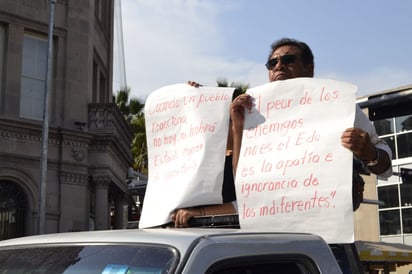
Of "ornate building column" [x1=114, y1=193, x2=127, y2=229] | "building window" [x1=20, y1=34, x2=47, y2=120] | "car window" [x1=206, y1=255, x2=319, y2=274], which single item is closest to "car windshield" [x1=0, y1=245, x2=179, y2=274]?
"car window" [x1=206, y1=255, x2=319, y2=274]

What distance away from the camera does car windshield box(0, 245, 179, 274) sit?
94.5 inches

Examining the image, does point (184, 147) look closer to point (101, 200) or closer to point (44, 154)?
point (44, 154)

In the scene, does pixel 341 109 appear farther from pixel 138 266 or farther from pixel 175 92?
pixel 138 266

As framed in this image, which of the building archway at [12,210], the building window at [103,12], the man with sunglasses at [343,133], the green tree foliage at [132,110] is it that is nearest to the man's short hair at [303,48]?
the man with sunglasses at [343,133]

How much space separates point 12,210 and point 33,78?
414 cm

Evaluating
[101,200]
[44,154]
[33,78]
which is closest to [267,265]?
[44,154]

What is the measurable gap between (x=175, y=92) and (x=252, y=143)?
2.49ft

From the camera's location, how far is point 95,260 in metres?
2.51

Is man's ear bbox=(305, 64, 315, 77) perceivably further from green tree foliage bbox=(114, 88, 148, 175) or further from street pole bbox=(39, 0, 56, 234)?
green tree foliage bbox=(114, 88, 148, 175)

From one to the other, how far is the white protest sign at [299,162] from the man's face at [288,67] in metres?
0.25

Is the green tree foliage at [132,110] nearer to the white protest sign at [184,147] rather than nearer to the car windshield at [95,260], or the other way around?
the white protest sign at [184,147]

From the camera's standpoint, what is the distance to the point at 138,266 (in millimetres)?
2424

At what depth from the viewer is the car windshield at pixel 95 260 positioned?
2.40m

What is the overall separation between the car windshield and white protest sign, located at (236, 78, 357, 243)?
3.59ft
